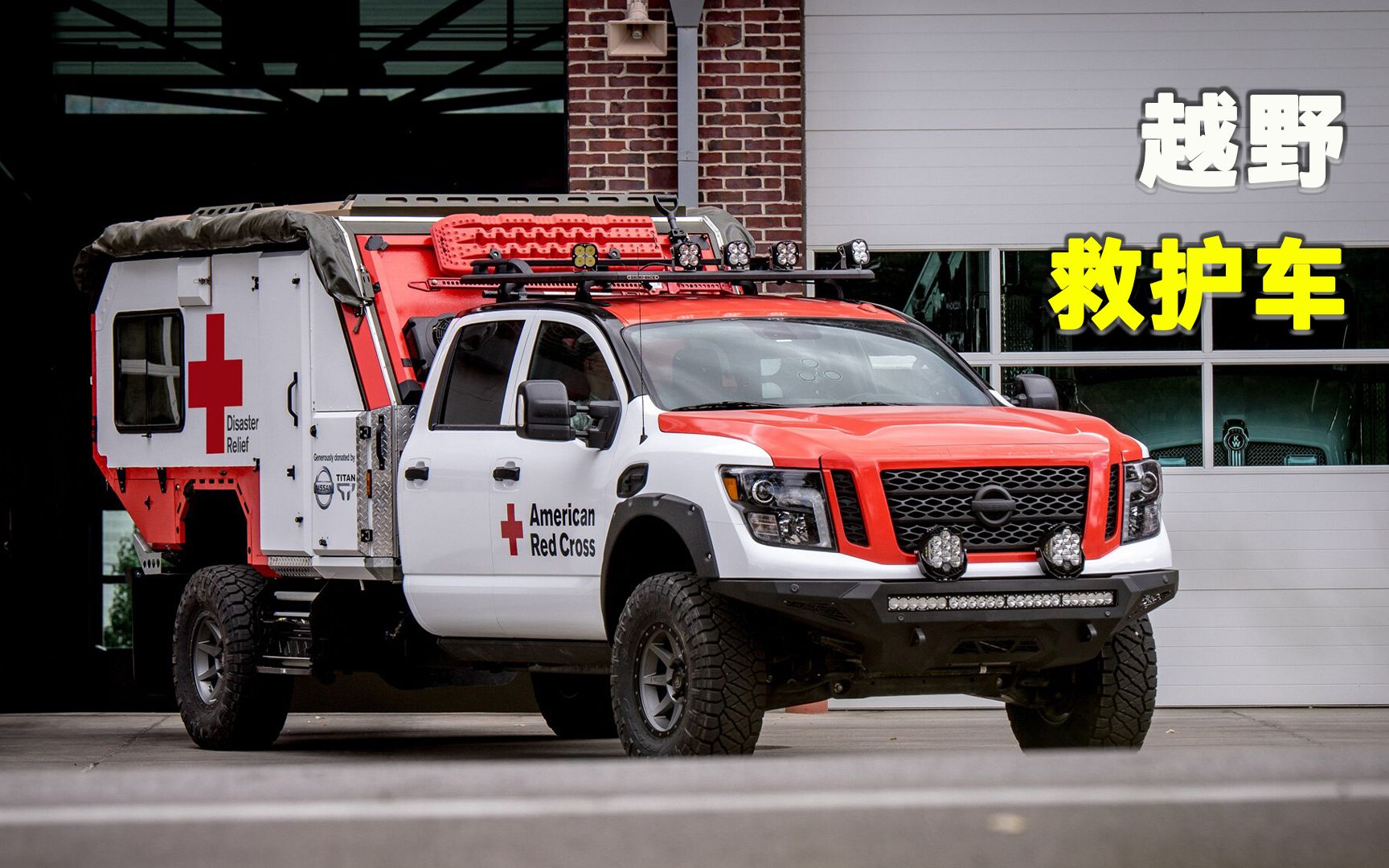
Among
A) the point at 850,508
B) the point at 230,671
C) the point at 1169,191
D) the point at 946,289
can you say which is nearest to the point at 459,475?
the point at 230,671

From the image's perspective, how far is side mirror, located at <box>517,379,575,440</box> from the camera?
989 centimetres

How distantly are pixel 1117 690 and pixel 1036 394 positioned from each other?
62.3 inches

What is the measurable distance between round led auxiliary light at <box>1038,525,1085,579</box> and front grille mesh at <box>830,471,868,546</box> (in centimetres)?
76

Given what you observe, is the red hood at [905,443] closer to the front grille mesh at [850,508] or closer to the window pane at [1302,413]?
the front grille mesh at [850,508]

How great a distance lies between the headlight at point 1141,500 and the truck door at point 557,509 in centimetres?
217

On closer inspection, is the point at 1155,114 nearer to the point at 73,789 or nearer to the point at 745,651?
the point at 745,651

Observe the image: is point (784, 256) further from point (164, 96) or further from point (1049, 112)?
point (164, 96)

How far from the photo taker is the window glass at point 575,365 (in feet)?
33.8

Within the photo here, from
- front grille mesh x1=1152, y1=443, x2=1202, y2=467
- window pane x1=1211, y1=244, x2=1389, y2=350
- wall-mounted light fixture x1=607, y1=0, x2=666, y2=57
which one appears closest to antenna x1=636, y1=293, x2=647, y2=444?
wall-mounted light fixture x1=607, y1=0, x2=666, y2=57

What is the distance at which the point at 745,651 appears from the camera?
9102 millimetres

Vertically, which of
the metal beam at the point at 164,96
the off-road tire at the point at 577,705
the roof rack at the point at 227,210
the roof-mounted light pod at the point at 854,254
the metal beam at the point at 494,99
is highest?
the metal beam at the point at 164,96

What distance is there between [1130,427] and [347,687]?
5755 millimetres

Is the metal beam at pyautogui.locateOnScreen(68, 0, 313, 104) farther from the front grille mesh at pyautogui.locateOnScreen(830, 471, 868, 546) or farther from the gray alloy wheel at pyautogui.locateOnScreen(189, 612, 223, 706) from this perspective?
the front grille mesh at pyautogui.locateOnScreen(830, 471, 868, 546)

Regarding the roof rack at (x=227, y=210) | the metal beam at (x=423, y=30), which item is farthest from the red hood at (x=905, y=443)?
the metal beam at (x=423, y=30)
